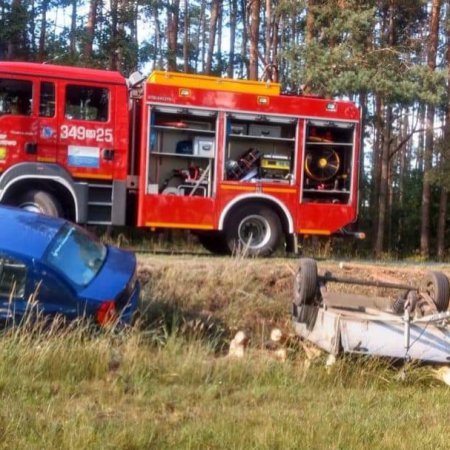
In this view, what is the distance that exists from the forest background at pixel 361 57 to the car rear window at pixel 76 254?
11.0 meters

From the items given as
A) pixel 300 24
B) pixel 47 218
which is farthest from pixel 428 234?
pixel 47 218

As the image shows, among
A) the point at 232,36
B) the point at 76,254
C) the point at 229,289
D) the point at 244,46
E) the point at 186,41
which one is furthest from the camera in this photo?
the point at 232,36

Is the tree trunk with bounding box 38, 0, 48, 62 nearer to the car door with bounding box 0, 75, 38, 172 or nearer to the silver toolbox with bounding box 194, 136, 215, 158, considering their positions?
the car door with bounding box 0, 75, 38, 172

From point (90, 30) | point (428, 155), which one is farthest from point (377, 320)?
point (90, 30)

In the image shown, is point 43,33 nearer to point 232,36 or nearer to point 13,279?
point 13,279

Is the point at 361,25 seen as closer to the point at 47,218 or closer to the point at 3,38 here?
the point at 3,38

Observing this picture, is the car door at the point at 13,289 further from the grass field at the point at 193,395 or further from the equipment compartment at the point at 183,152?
the equipment compartment at the point at 183,152

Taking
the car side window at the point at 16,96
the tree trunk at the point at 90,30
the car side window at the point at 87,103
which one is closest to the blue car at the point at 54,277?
the car side window at the point at 16,96

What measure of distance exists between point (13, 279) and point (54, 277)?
1.24 feet

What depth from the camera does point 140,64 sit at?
2783 cm

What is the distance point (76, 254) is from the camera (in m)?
9.23

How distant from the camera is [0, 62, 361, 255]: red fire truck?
13773 mm

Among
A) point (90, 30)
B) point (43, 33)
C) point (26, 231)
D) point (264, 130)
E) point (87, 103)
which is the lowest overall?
point (26, 231)

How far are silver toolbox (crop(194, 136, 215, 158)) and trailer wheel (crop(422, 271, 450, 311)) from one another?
4.90m
